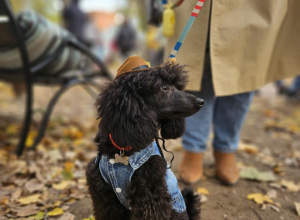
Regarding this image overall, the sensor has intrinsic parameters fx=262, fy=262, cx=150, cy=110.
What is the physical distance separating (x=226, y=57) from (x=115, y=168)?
3.87 feet

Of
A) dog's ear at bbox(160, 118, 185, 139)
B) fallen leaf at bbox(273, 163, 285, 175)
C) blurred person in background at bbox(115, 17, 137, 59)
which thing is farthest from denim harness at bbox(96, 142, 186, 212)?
blurred person in background at bbox(115, 17, 137, 59)

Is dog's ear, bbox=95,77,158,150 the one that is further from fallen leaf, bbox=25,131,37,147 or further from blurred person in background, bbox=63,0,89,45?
blurred person in background, bbox=63,0,89,45

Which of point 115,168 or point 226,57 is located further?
point 226,57

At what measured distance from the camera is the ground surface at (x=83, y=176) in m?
1.96

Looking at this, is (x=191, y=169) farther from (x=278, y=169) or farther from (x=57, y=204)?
(x=57, y=204)

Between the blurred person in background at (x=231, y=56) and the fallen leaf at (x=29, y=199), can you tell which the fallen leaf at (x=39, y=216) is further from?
the blurred person in background at (x=231, y=56)

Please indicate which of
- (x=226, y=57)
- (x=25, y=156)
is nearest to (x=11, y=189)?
(x=25, y=156)

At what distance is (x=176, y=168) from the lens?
8.70ft

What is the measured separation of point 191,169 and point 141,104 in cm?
122

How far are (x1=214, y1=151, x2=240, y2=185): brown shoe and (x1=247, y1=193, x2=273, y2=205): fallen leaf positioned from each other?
0.69 feet

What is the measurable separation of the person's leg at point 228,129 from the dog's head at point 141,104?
0.98 m

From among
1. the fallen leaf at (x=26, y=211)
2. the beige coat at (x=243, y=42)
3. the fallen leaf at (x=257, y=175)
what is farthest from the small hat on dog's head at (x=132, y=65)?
the fallen leaf at (x=257, y=175)

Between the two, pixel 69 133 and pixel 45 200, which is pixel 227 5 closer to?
pixel 45 200


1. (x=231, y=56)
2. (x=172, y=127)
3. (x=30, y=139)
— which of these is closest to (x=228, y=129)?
(x=231, y=56)
